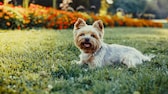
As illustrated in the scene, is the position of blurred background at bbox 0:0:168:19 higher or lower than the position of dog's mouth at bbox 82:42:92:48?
lower

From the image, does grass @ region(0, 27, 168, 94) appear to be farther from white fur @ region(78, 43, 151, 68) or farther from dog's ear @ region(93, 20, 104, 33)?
dog's ear @ region(93, 20, 104, 33)

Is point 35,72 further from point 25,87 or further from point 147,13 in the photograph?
point 147,13

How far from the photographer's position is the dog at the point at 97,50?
21.8ft

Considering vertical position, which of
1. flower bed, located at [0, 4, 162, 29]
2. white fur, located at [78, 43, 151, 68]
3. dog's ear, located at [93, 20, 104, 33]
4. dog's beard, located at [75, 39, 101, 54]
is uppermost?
dog's ear, located at [93, 20, 104, 33]

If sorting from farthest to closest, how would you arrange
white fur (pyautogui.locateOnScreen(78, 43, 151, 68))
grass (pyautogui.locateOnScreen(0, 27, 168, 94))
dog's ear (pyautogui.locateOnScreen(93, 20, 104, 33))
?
white fur (pyautogui.locateOnScreen(78, 43, 151, 68)) < dog's ear (pyautogui.locateOnScreen(93, 20, 104, 33)) < grass (pyautogui.locateOnScreen(0, 27, 168, 94))

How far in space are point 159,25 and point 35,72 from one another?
23298mm

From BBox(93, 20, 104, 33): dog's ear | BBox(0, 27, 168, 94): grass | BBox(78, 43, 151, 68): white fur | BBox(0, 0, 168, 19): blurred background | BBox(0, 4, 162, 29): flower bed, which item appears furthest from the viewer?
BBox(0, 0, 168, 19): blurred background

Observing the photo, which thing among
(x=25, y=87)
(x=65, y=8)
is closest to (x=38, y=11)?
(x=65, y=8)

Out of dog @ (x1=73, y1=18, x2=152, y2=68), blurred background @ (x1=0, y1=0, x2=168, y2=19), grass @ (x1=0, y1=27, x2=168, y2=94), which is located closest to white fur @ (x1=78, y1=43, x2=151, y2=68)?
dog @ (x1=73, y1=18, x2=152, y2=68)

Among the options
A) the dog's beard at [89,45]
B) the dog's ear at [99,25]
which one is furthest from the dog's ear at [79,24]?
the dog's beard at [89,45]

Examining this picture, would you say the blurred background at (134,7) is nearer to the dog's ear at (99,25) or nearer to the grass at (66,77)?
the grass at (66,77)

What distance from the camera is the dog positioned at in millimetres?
6652

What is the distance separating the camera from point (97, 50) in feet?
23.2

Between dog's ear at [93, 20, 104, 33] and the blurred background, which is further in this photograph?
the blurred background
